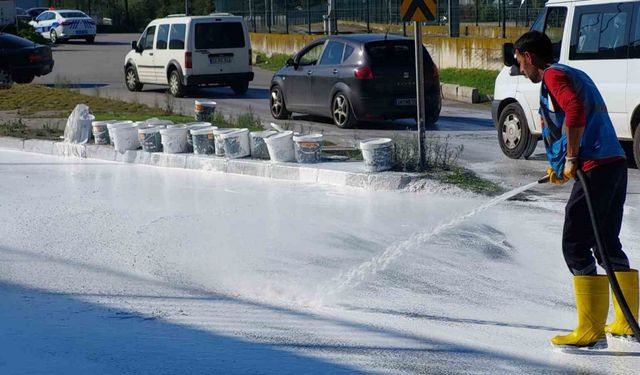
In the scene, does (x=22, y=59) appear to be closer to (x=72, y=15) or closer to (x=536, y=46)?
(x=536, y=46)

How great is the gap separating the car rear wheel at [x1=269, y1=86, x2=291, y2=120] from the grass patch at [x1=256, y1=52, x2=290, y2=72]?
1504cm

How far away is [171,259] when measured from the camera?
8.89m

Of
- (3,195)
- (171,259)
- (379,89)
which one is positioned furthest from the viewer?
(379,89)

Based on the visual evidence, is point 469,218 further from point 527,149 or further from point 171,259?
point 527,149

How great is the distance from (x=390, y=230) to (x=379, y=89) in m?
8.76

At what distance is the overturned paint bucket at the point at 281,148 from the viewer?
43.6 feet

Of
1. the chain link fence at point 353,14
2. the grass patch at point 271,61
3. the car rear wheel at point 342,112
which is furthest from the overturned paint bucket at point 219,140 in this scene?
the grass patch at point 271,61

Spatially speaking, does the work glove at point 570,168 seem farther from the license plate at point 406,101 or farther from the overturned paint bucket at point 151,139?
the license plate at point 406,101

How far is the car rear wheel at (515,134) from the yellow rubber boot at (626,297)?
7891 millimetres

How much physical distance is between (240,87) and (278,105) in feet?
19.1

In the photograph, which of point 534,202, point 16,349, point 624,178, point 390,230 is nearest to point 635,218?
point 534,202

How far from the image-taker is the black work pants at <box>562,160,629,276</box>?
628cm

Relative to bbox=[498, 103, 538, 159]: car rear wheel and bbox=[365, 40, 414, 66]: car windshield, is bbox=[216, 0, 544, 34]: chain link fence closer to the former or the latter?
bbox=[365, 40, 414, 66]: car windshield

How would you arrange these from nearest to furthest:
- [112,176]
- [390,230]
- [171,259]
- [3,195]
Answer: [171,259] < [390,230] < [3,195] < [112,176]
